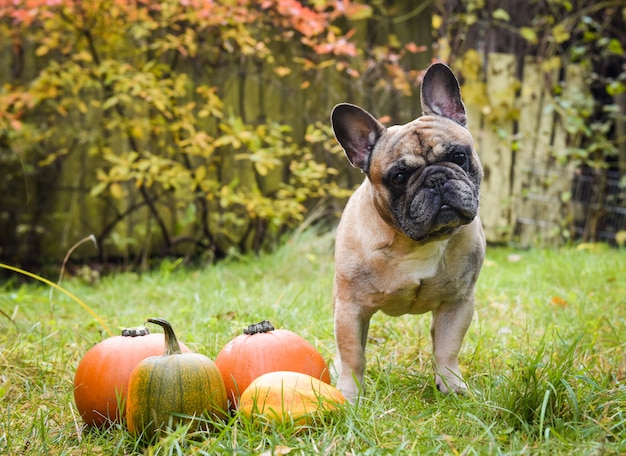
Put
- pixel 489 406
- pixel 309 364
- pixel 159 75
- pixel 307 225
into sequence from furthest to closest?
pixel 307 225 < pixel 159 75 < pixel 309 364 < pixel 489 406

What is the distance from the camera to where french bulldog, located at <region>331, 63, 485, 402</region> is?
8.29 ft

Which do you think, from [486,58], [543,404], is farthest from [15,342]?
[486,58]

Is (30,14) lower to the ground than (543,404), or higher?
higher

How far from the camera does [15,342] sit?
10.1 ft

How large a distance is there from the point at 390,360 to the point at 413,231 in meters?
0.85

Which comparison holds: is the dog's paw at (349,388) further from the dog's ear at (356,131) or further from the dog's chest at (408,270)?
the dog's ear at (356,131)

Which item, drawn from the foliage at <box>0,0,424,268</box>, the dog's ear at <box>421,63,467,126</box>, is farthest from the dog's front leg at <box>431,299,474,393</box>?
the foliage at <box>0,0,424,268</box>

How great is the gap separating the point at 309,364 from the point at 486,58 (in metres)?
5.95

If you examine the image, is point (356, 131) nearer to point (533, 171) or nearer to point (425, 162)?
point (425, 162)

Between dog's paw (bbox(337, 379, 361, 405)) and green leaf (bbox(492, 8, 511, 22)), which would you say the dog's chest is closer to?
dog's paw (bbox(337, 379, 361, 405))

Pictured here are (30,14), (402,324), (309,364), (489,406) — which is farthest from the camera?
(30,14)

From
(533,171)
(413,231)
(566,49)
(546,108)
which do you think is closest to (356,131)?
(413,231)

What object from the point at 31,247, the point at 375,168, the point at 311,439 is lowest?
the point at 31,247

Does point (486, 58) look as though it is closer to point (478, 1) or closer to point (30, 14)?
point (478, 1)
